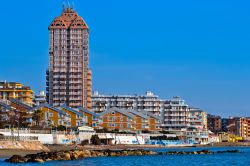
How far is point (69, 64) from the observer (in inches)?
7106

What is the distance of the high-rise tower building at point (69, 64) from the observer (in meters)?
178

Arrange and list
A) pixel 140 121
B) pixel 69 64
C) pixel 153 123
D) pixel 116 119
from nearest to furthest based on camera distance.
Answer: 1. pixel 116 119
2. pixel 140 121
3. pixel 153 123
4. pixel 69 64

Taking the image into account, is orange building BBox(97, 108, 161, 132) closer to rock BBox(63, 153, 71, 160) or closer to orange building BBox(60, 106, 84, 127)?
orange building BBox(60, 106, 84, 127)

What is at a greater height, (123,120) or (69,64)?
(69,64)

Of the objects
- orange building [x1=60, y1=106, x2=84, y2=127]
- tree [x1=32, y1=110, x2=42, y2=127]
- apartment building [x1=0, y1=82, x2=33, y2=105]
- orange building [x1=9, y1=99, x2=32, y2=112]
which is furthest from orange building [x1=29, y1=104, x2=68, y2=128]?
apartment building [x1=0, y1=82, x2=33, y2=105]

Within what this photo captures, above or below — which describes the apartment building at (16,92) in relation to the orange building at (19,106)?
above

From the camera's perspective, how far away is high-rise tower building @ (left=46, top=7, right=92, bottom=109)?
585ft

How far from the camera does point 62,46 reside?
18300 centimetres

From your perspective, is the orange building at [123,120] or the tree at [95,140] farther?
the orange building at [123,120]

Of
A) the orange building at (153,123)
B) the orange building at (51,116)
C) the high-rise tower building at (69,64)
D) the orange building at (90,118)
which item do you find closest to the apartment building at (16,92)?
the high-rise tower building at (69,64)

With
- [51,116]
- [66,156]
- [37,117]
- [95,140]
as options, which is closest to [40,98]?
[51,116]

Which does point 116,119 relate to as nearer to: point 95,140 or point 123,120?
point 123,120

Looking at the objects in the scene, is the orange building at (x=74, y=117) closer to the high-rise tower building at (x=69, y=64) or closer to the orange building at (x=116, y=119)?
the orange building at (x=116, y=119)

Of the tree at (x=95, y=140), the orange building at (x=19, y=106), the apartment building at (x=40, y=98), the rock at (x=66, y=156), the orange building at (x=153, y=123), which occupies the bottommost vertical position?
the rock at (x=66, y=156)
